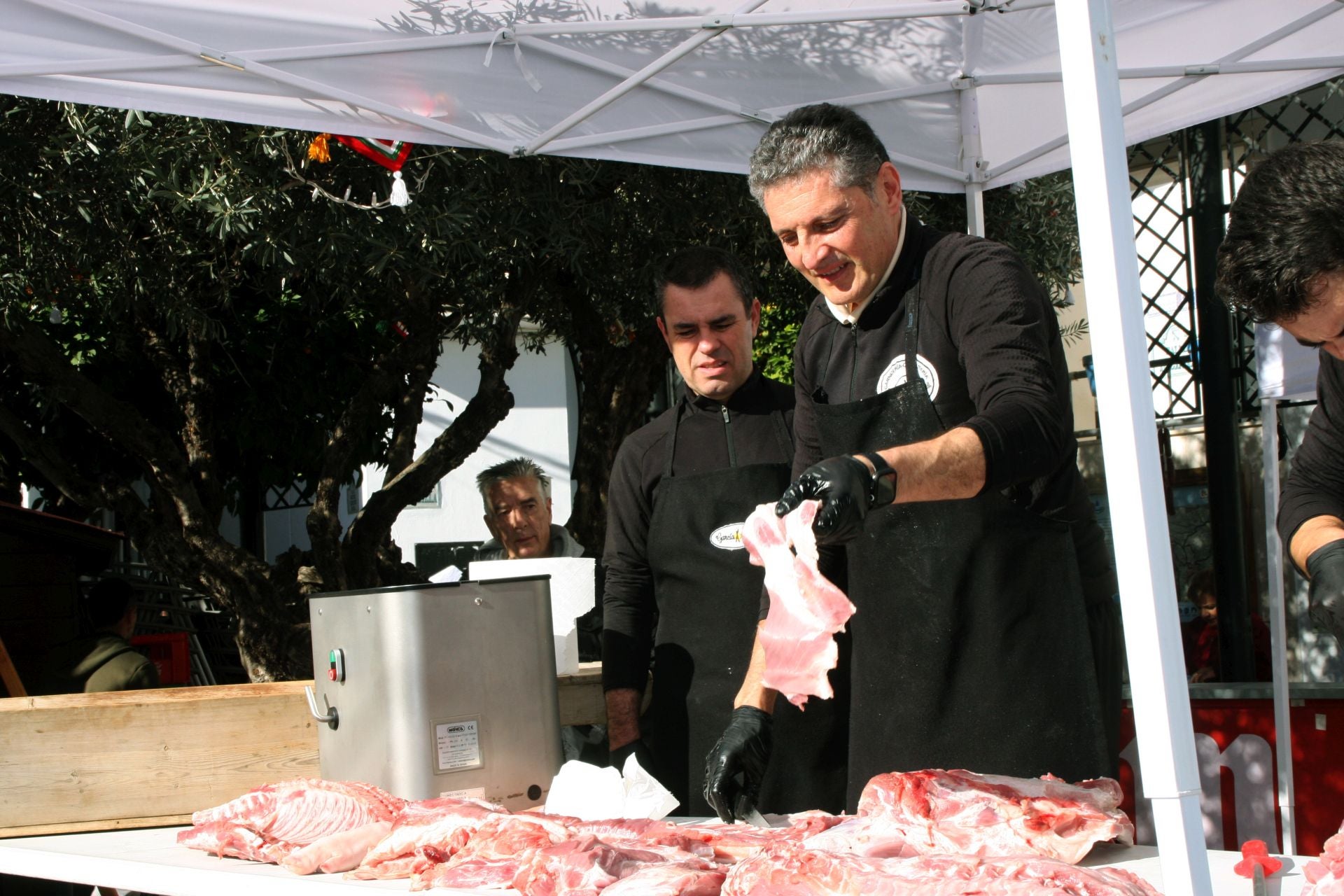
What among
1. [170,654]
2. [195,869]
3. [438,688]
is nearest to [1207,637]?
[438,688]

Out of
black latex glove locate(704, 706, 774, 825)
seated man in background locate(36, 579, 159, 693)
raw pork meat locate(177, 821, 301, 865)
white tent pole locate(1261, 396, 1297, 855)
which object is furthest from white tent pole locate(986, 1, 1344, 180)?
seated man in background locate(36, 579, 159, 693)

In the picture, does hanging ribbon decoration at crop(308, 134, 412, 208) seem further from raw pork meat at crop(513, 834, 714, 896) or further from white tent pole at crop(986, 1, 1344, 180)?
raw pork meat at crop(513, 834, 714, 896)

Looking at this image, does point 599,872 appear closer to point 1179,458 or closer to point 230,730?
point 230,730

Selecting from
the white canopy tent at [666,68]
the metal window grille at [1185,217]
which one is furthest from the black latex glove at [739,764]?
the metal window grille at [1185,217]

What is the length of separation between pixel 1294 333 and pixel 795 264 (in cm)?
90

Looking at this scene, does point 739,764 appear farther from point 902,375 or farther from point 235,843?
point 235,843

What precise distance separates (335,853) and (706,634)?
1168 mm

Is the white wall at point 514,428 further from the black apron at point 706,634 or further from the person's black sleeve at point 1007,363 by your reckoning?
the person's black sleeve at point 1007,363

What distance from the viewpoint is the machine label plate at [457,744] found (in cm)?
231

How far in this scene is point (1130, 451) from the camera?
1289 mm

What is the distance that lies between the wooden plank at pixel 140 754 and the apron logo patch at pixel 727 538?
3.39ft

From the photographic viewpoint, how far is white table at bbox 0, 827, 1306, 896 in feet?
5.49

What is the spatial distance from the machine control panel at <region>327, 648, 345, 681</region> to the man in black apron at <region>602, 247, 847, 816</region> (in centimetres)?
82

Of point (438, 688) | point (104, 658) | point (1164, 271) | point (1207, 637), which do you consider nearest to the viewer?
point (438, 688)
